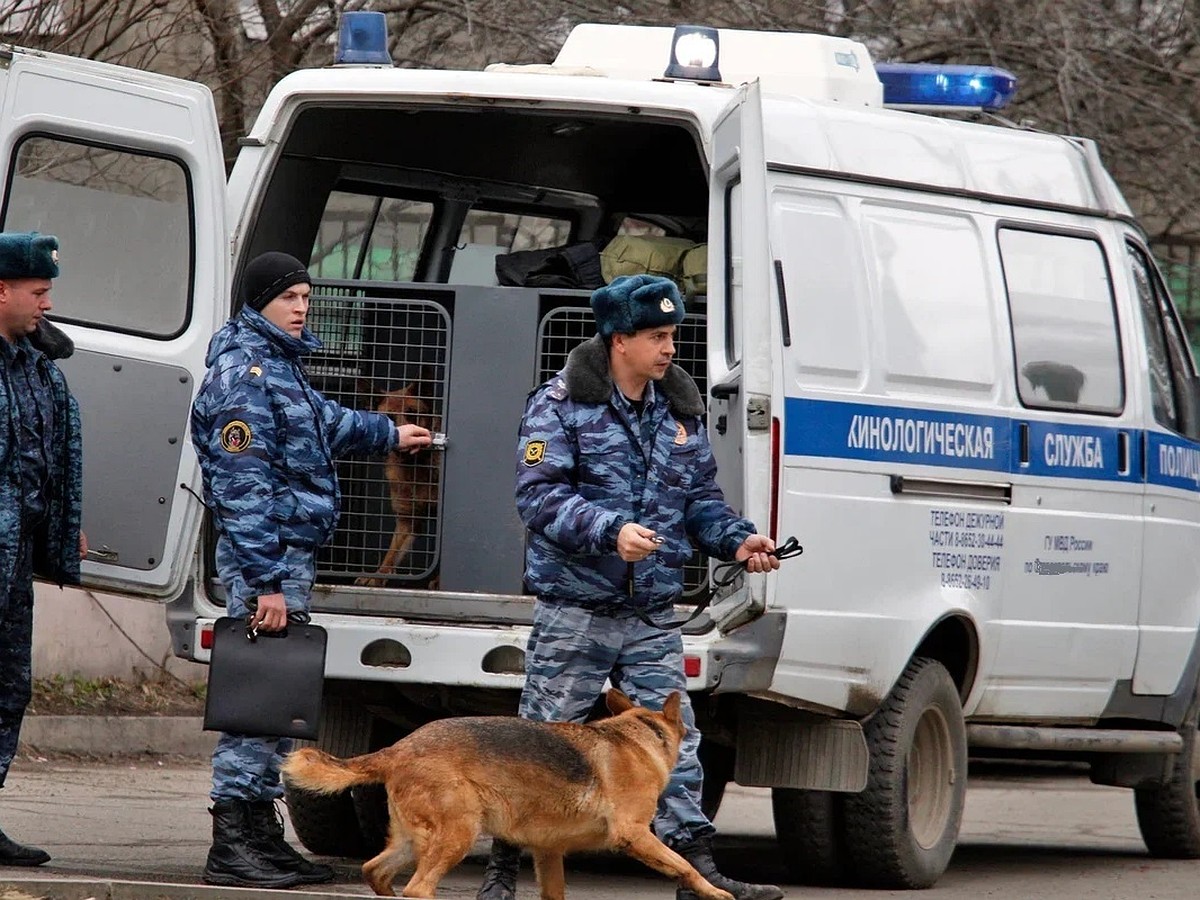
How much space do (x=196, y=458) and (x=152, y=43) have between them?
4255mm

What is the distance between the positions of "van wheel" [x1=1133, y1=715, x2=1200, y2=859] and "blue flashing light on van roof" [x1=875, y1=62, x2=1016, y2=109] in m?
2.46

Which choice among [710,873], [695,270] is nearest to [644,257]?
[695,270]

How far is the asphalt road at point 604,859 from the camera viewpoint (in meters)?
6.36

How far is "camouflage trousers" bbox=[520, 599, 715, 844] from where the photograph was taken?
17.6 feet

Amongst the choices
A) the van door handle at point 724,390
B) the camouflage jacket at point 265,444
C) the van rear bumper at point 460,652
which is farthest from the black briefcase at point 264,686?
the van door handle at point 724,390

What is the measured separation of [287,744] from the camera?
5.86 meters

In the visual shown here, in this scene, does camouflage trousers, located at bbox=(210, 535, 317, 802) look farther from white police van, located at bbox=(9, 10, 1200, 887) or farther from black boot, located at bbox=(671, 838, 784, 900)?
black boot, located at bbox=(671, 838, 784, 900)

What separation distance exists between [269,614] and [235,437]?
0.49m

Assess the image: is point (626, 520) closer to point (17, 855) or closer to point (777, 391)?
point (777, 391)

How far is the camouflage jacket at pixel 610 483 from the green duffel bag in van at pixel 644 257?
5.44 ft

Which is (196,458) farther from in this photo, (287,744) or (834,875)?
(834,875)

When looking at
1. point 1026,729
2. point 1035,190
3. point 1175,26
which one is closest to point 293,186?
point 1035,190

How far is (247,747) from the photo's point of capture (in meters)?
5.71

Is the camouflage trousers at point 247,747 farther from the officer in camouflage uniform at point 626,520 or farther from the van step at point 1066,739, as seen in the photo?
the van step at point 1066,739
